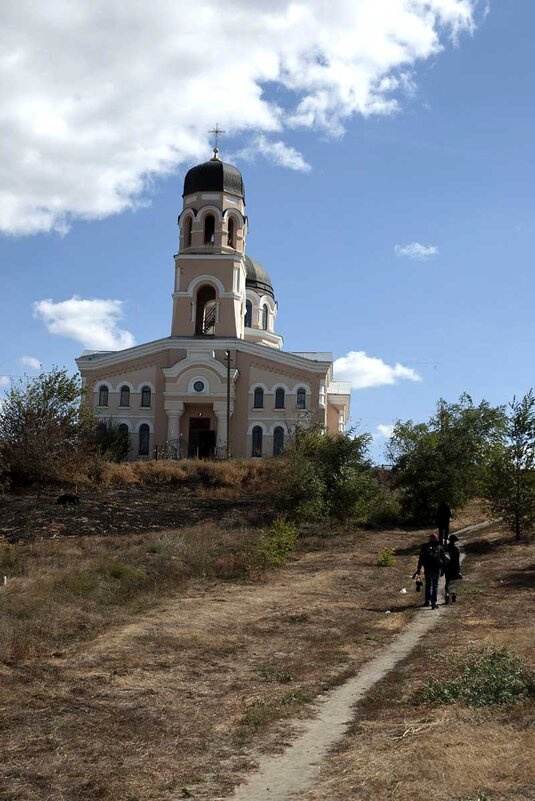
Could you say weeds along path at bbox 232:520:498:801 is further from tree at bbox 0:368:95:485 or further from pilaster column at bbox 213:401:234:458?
pilaster column at bbox 213:401:234:458

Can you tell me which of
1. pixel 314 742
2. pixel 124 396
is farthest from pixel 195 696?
pixel 124 396

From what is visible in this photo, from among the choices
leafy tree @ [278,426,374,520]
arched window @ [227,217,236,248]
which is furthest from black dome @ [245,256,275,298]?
leafy tree @ [278,426,374,520]

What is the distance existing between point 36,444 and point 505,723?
97.3 feet

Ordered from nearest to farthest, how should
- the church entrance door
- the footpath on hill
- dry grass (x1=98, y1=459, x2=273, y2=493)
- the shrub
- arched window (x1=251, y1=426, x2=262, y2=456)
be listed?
the footpath on hill → the shrub → dry grass (x1=98, y1=459, x2=273, y2=493) → arched window (x1=251, y1=426, x2=262, y2=456) → the church entrance door

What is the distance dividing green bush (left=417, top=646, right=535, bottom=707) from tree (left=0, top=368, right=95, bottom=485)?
2705cm

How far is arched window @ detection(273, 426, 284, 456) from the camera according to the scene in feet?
163

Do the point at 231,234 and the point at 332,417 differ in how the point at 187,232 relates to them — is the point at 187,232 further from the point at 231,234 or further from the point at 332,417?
the point at 332,417

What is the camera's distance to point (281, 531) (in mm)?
23703

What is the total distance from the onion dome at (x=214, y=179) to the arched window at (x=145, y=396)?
12.1 meters

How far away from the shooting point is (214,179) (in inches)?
2047

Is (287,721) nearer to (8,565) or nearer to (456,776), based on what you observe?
(456,776)

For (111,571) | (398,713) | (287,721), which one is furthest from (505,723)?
(111,571)

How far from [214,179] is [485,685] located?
151 feet

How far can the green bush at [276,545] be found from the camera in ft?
70.8
